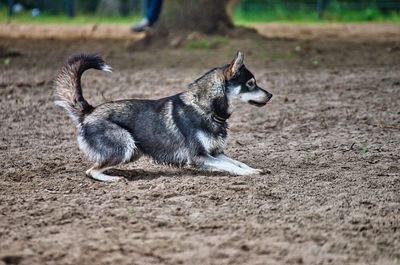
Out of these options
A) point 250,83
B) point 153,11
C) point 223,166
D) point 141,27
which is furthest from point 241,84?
point 153,11

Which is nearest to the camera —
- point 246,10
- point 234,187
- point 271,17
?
point 234,187

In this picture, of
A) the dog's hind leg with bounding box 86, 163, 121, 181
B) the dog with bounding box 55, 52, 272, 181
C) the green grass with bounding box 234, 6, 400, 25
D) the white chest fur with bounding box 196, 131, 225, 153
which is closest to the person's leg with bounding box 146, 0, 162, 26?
the green grass with bounding box 234, 6, 400, 25

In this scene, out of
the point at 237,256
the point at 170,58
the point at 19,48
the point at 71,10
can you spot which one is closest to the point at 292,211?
the point at 237,256

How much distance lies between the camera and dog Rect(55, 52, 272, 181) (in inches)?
282

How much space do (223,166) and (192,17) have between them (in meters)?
9.47

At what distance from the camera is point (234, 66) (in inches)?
289

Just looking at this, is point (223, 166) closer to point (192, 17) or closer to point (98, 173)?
point (98, 173)

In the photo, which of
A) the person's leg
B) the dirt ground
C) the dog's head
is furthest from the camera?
the person's leg

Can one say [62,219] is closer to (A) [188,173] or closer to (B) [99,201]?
(B) [99,201]

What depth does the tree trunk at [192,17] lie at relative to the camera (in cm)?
1609

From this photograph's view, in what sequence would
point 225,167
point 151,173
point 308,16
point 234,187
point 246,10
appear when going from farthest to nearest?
1. point 246,10
2. point 308,16
3. point 151,173
4. point 225,167
5. point 234,187

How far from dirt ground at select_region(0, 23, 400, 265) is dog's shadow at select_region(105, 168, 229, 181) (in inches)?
0.8

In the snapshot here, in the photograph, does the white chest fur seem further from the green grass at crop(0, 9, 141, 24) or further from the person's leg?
the green grass at crop(0, 9, 141, 24)

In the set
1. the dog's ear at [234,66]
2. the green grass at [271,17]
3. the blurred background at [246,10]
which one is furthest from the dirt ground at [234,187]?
the blurred background at [246,10]
